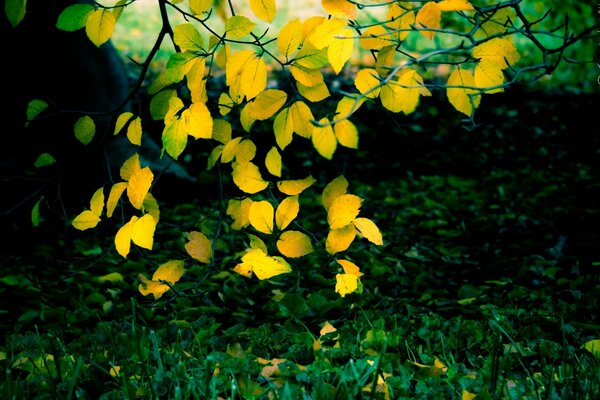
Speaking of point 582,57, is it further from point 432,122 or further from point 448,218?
point 448,218

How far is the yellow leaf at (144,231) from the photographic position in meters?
1.47

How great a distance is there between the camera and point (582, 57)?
6395 mm

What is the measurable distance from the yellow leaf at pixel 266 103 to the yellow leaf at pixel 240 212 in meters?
0.44

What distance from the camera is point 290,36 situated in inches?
54.2

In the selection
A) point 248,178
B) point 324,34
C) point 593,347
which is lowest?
point 593,347

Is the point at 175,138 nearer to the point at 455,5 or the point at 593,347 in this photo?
the point at 455,5

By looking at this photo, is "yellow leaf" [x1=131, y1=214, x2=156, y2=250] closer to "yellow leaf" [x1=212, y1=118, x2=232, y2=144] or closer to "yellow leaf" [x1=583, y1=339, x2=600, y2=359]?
"yellow leaf" [x1=212, y1=118, x2=232, y2=144]

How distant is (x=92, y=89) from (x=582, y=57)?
5.05m

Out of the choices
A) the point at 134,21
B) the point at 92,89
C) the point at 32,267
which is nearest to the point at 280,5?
the point at 134,21

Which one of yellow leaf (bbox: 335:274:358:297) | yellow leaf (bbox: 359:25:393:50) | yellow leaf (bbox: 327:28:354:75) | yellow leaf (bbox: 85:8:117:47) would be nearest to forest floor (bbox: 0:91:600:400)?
yellow leaf (bbox: 335:274:358:297)

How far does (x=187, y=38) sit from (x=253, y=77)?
215 millimetres

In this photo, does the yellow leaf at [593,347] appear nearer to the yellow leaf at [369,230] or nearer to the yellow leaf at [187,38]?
the yellow leaf at [369,230]

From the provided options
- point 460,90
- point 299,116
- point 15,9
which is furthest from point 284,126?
point 15,9

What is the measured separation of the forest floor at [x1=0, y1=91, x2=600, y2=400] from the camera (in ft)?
5.24
